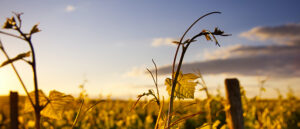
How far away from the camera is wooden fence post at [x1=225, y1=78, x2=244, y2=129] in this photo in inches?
95.1

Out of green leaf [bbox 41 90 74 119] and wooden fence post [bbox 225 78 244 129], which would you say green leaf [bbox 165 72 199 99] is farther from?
wooden fence post [bbox 225 78 244 129]

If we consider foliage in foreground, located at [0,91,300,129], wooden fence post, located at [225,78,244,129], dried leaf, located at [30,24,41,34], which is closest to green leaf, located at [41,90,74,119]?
foliage in foreground, located at [0,91,300,129]

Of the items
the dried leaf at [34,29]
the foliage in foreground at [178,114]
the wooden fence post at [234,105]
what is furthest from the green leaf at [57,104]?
the wooden fence post at [234,105]

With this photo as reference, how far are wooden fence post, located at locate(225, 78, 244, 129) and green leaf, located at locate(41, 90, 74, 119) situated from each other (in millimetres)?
1940

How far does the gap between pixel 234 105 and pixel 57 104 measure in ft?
7.12

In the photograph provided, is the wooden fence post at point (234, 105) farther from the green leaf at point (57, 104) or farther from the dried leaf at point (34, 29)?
the dried leaf at point (34, 29)

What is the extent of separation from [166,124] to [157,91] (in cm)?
10

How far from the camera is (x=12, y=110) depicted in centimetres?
196

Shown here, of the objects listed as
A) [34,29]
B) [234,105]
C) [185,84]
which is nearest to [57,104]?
[34,29]

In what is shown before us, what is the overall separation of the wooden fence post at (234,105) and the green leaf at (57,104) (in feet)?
6.36

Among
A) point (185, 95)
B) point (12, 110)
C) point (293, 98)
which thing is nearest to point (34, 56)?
point (185, 95)

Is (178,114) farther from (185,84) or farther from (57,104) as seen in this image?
(57,104)

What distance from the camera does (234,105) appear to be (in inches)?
99.9

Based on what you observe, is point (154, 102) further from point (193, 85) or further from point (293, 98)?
point (293, 98)
